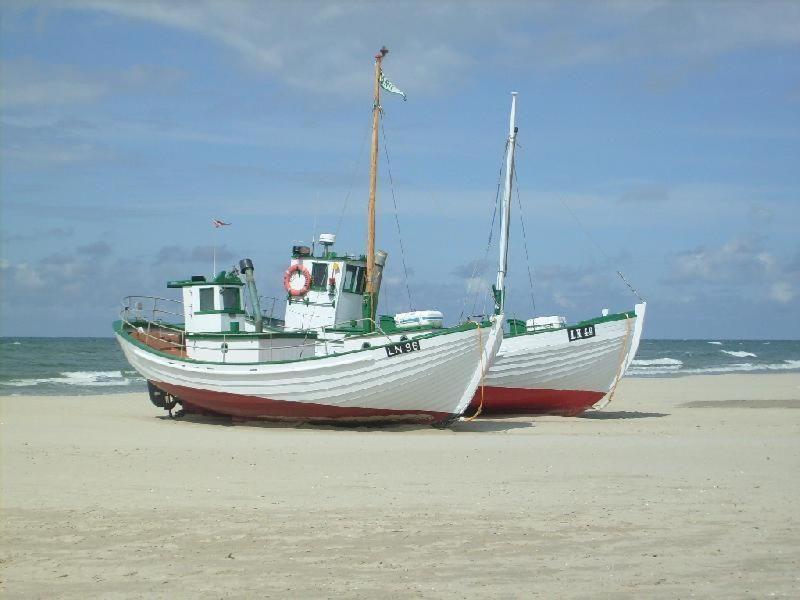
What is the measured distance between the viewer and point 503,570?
25.2 ft

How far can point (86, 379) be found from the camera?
136 feet

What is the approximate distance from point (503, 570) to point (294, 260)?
14293mm

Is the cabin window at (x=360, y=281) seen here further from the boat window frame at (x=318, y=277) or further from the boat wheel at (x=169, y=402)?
the boat wheel at (x=169, y=402)

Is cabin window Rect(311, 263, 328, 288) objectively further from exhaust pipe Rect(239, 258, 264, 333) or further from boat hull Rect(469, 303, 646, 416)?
boat hull Rect(469, 303, 646, 416)

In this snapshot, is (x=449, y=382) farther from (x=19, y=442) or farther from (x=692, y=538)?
(x=692, y=538)

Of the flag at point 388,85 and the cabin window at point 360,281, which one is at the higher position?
the flag at point 388,85

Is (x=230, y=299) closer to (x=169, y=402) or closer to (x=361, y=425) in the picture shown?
(x=169, y=402)

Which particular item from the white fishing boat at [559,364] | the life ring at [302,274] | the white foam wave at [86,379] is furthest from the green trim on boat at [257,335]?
the white foam wave at [86,379]

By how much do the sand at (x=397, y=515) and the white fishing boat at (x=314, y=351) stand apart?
0.99 metres

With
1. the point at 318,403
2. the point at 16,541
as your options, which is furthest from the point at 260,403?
the point at 16,541

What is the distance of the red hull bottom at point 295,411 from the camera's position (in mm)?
18297

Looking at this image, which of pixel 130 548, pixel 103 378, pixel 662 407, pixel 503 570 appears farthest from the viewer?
pixel 103 378

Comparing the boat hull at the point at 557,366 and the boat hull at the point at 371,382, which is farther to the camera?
the boat hull at the point at 557,366

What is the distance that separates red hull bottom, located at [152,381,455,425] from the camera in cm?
1830
